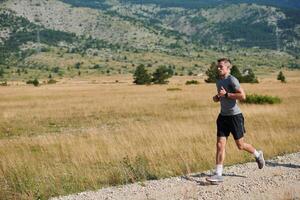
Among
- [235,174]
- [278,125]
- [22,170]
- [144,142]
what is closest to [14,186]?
[22,170]

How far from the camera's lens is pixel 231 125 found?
10.3 meters

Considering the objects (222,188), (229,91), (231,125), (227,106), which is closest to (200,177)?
(222,188)

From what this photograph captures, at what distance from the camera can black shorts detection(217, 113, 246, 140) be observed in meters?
10.3

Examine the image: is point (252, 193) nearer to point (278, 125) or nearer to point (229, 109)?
point (229, 109)

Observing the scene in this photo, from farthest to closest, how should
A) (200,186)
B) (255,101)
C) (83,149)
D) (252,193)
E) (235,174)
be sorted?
(255,101) < (83,149) < (235,174) < (200,186) < (252,193)

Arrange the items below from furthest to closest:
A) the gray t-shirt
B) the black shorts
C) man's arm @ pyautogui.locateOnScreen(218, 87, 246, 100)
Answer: the black shorts
the gray t-shirt
man's arm @ pyautogui.locateOnScreen(218, 87, 246, 100)

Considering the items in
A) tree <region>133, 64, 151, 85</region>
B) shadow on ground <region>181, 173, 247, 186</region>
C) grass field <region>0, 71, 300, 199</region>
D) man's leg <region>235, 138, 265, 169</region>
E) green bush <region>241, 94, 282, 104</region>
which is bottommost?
tree <region>133, 64, 151, 85</region>

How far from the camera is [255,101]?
35938mm

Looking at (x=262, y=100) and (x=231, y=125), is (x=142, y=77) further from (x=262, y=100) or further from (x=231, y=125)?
(x=231, y=125)

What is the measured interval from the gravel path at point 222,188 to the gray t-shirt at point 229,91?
1326mm

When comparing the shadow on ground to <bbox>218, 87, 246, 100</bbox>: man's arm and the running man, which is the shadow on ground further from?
<bbox>218, 87, 246, 100</bbox>: man's arm

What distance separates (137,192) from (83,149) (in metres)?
6.58

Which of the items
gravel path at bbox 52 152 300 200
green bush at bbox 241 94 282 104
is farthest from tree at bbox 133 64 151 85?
gravel path at bbox 52 152 300 200

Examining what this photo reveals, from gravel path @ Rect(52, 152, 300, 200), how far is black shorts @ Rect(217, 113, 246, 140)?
0.89 metres
